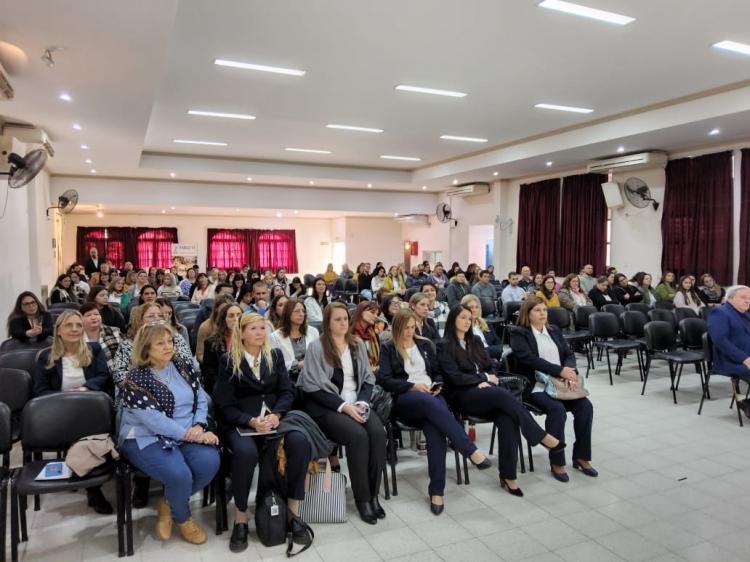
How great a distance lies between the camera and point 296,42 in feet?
17.3

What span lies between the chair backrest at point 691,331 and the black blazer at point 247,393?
497cm

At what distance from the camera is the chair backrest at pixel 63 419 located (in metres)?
2.95

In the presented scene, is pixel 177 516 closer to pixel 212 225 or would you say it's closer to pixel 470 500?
pixel 470 500

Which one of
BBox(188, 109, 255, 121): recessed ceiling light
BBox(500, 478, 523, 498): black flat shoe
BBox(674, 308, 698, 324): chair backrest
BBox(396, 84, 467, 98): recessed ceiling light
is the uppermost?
BBox(188, 109, 255, 121): recessed ceiling light

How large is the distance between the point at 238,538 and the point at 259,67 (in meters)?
4.99

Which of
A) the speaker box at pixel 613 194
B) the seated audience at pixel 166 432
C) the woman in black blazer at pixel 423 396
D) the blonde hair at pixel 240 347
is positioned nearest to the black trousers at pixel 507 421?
the woman in black blazer at pixel 423 396

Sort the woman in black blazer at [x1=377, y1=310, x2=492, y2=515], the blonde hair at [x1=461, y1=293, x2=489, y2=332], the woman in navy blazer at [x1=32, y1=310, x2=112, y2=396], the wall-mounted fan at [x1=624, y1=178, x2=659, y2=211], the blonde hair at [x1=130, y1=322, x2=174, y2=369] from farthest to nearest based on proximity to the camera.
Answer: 1. the wall-mounted fan at [x1=624, y1=178, x2=659, y2=211]
2. the blonde hair at [x1=461, y1=293, x2=489, y2=332]
3. the woman in navy blazer at [x1=32, y1=310, x2=112, y2=396]
4. the woman in black blazer at [x1=377, y1=310, x2=492, y2=515]
5. the blonde hair at [x1=130, y1=322, x2=174, y2=369]

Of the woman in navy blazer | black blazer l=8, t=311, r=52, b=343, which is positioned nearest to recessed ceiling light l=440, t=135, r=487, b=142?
black blazer l=8, t=311, r=52, b=343

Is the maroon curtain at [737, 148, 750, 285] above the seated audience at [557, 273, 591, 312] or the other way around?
above

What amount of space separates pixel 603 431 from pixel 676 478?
974 mm

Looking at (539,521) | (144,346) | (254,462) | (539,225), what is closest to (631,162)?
(539,225)

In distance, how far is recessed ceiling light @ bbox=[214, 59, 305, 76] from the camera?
5848 millimetres

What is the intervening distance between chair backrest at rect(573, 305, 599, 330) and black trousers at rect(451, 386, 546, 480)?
13.7 ft

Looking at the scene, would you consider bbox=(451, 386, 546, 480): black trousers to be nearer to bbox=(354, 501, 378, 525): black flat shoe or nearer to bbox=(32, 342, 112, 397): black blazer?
bbox=(354, 501, 378, 525): black flat shoe
